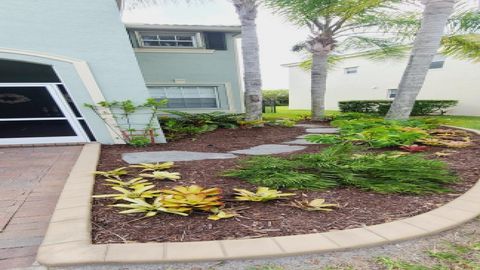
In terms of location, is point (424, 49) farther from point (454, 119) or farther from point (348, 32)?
point (454, 119)

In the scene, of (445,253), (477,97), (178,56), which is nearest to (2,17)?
(178,56)

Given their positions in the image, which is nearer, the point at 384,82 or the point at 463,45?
the point at 463,45

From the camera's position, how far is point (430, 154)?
12.9ft

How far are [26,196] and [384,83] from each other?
19390mm

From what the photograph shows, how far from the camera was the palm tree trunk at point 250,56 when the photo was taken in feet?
24.3

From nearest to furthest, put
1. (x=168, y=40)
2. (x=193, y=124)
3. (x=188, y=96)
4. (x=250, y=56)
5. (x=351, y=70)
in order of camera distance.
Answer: (x=250, y=56)
(x=193, y=124)
(x=168, y=40)
(x=188, y=96)
(x=351, y=70)

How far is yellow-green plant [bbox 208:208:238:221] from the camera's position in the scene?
1.96m

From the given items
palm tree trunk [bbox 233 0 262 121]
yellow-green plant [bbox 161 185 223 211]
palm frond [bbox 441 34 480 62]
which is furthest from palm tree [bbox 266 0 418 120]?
yellow-green plant [bbox 161 185 223 211]

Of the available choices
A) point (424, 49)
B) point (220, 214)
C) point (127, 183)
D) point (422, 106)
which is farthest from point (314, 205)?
point (422, 106)

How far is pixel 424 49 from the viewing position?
20.3 feet

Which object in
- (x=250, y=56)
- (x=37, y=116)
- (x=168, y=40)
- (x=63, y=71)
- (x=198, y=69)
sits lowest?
(x=37, y=116)

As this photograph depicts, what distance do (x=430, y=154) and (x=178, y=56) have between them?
904cm

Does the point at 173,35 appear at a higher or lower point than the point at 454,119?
higher

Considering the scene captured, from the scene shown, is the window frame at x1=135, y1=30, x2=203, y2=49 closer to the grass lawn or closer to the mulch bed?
the grass lawn
